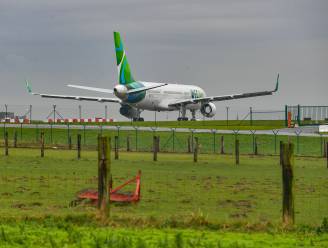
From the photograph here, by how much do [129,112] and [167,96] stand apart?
492 cm

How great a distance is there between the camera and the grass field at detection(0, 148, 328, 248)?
1652 cm

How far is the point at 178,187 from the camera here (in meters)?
29.1

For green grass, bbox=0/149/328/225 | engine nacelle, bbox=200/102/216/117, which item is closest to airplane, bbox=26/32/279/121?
engine nacelle, bbox=200/102/216/117

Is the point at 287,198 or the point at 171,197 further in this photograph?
the point at 171,197

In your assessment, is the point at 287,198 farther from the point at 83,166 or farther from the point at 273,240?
the point at 83,166

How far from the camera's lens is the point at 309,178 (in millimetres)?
34719

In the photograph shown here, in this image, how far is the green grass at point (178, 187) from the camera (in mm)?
21859

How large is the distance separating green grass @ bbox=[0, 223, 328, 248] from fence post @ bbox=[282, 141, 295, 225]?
38.0 inches

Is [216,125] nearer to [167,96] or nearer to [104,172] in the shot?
[167,96]

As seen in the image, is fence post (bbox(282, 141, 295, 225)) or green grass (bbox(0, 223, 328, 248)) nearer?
green grass (bbox(0, 223, 328, 248))

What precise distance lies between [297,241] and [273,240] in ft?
1.41

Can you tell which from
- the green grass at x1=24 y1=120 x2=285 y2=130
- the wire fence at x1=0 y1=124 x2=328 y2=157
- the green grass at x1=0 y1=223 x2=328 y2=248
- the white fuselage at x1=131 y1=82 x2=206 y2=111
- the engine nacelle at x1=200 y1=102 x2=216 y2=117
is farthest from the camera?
the engine nacelle at x1=200 y1=102 x2=216 y2=117

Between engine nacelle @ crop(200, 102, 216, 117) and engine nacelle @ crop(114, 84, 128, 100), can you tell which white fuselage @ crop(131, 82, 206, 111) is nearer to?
engine nacelle @ crop(200, 102, 216, 117)

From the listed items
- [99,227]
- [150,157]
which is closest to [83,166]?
[150,157]
